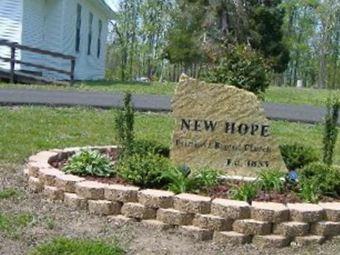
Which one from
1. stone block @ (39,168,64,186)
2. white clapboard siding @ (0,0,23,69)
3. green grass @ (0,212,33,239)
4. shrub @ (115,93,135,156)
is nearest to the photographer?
green grass @ (0,212,33,239)

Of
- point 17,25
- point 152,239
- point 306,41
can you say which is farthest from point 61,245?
point 306,41

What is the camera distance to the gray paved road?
45.9 feet

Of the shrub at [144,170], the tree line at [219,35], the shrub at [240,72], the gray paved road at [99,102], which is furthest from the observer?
the tree line at [219,35]

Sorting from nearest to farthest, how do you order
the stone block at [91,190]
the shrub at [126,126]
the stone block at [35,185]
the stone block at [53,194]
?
the stone block at [91,190] → the stone block at [53,194] → the stone block at [35,185] → the shrub at [126,126]

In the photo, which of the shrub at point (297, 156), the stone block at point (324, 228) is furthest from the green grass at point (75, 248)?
the shrub at point (297, 156)

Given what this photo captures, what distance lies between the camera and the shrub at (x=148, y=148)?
692 cm

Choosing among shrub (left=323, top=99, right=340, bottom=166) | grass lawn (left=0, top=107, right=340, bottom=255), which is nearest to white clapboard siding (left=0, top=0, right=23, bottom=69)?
grass lawn (left=0, top=107, right=340, bottom=255)

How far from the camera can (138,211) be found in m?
5.58

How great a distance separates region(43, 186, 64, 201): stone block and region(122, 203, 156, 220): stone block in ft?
2.50

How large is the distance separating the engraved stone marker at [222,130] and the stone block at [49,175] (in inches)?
48.6

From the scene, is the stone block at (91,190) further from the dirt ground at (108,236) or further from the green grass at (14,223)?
the green grass at (14,223)

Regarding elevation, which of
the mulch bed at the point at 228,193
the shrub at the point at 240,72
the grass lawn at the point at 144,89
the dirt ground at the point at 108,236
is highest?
the shrub at the point at 240,72

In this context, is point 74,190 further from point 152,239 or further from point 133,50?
point 133,50

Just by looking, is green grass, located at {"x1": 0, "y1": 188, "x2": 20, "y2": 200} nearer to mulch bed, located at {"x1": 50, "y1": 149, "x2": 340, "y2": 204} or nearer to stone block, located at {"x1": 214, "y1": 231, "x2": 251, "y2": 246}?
mulch bed, located at {"x1": 50, "y1": 149, "x2": 340, "y2": 204}
